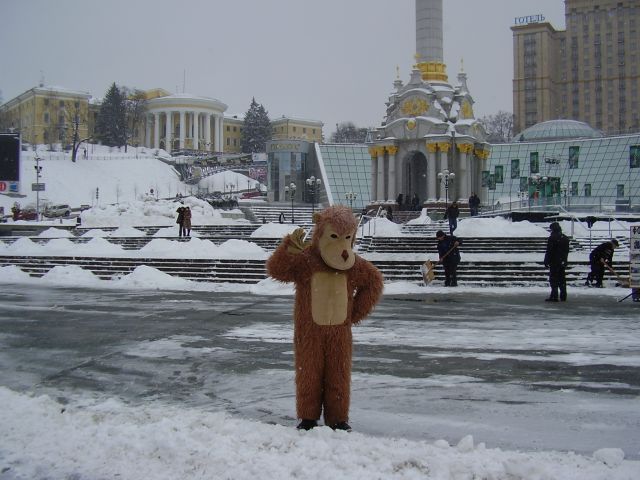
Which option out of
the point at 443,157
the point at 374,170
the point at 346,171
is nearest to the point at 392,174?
the point at 374,170

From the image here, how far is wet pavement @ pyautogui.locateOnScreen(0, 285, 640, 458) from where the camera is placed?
5.64m

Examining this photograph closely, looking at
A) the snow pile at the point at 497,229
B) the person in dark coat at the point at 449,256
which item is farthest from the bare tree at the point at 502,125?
the person in dark coat at the point at 449,256

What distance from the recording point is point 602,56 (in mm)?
119438

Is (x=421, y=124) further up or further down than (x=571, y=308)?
further up

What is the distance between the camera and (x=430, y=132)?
48.6 meters

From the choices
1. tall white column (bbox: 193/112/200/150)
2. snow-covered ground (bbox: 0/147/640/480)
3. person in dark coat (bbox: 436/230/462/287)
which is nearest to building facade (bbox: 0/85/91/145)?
tall white column (bbox: 193/112/200/150)

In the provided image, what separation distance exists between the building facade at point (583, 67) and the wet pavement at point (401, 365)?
376 feet

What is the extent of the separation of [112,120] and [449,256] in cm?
10229

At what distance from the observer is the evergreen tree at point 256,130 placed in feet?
373

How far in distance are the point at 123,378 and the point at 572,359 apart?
550 cm

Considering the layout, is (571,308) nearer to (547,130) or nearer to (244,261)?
(244,261)

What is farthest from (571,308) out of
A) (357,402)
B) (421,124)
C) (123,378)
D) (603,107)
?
(603,107)

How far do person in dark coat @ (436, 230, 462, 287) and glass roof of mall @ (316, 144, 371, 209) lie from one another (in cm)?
4540

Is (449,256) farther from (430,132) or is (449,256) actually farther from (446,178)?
(430,132)
